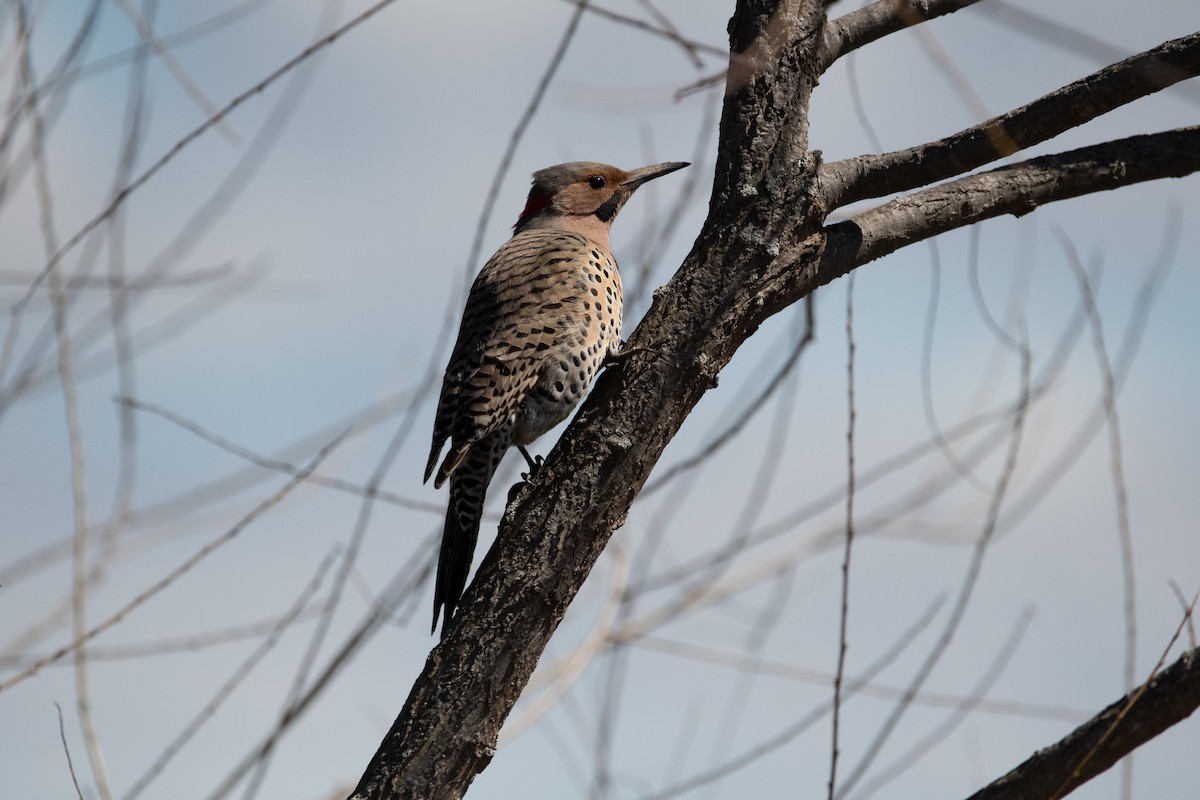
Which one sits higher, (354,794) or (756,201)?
(756,201)

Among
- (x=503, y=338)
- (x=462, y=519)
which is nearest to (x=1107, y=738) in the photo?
(x=462, y=519)

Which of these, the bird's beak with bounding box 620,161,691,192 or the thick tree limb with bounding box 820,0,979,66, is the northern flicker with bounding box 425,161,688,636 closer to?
the bird's beak with bounding box 620,161,691,192

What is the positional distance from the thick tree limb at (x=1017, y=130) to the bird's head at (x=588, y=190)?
8.64 ft

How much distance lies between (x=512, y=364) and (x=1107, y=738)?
258cm

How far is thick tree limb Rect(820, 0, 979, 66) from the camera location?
3.07m

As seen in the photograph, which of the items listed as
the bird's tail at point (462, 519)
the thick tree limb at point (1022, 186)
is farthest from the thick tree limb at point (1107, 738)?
the bird's tail at point (462, 519)

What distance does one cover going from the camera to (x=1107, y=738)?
7.70ft

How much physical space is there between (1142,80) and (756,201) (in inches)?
42.6

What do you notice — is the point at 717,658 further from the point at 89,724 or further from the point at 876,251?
the point at 89,724

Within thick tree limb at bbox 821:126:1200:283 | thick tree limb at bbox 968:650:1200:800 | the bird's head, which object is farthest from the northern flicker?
thick tree limb at bbox 968:650:1200:800

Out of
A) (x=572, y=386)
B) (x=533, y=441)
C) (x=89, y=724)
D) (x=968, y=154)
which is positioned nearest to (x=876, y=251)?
(x=968, y=154)

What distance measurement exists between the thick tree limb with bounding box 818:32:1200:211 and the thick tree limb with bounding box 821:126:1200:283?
0.09 metres

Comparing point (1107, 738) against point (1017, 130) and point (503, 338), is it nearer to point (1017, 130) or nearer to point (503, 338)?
point (1017, 130)

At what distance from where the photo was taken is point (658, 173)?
5742mm
